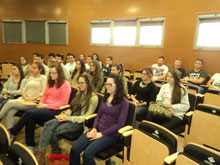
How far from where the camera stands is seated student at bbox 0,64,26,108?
10.9 feet

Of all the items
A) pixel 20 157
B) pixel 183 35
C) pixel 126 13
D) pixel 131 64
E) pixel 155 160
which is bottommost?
pixel 155 160

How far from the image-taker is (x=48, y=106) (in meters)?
2.69

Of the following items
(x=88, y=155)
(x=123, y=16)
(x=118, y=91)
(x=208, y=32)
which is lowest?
(x=88, y=155)

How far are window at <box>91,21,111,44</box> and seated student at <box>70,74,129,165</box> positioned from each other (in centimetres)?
454

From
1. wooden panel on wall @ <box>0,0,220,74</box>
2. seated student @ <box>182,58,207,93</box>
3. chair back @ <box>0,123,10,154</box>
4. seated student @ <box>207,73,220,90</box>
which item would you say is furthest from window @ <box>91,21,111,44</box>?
chair back @ <box>0,123,10,154</box>

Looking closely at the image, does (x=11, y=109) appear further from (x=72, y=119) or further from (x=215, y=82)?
(x=215, y=82)

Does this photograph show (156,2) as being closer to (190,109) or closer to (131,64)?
(131,64)

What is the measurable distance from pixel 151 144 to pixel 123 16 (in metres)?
5.22

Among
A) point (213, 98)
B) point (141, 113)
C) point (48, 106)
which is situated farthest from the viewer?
point (213, 98)

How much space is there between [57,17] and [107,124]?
6150 mm

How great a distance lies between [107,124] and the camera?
6.86ft

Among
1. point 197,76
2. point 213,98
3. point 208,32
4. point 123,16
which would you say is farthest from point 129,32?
point 213,98

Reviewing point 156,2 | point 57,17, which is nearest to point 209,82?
point 156,2

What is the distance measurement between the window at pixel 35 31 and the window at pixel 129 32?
7.27 ft
